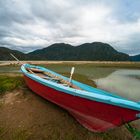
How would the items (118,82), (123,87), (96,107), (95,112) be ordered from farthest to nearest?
1. (118,82)
2. (123,87)
3. (95,112)
4. (96,107)

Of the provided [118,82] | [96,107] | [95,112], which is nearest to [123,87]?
[118,82]

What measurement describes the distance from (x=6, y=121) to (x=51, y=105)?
2298 mm

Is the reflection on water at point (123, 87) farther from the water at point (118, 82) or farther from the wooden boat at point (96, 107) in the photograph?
the wooden boat at point (96, 107)

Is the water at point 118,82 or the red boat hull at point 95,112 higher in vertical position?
the red boat hull at point 95,112

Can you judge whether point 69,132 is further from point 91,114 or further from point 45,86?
point 45,86

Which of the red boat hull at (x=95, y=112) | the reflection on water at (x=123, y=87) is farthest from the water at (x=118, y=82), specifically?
the red boat hull at (x=95, y=112)

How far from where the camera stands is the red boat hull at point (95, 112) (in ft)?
17.3

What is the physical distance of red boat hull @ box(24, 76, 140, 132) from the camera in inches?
208

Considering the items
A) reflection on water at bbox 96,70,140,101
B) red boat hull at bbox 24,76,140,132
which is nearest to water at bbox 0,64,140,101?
reflection on water at bbox 96,70,140,101

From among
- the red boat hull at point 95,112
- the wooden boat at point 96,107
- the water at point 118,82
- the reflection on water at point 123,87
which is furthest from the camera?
the water at point 118,82

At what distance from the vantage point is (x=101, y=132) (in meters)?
6.27

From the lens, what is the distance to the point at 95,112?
595cm

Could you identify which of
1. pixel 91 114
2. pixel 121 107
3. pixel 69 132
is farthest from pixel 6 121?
pixel 121 107

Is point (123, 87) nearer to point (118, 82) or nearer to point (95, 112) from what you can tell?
point (118, 82)
